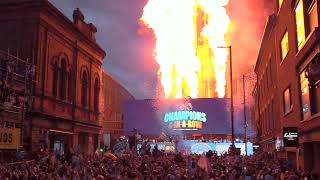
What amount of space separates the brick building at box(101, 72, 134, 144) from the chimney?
44.9 meters

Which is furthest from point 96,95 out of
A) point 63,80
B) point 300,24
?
point 300,24

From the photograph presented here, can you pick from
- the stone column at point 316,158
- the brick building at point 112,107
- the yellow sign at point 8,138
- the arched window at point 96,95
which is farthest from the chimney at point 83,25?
the brick building at point 112,107

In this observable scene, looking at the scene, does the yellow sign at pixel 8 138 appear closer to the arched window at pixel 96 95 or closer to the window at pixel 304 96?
the window at pixel 304 96

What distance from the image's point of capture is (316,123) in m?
20.7

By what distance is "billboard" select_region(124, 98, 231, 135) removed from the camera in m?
84.9

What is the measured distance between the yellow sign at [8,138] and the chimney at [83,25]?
2104cm

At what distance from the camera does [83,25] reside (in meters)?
42.1

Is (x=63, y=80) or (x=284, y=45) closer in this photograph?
(x=284, y=45)

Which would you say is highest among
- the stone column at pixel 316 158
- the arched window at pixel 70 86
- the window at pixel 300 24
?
the window at pixel 300 24

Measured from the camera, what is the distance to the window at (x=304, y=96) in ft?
75.2

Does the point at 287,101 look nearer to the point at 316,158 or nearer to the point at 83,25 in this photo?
the point at 316,158

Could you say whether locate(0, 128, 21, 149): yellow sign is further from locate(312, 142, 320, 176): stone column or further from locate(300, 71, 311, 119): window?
locate(312, 142, 320, 176): stone column

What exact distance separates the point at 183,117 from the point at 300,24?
61.0 m

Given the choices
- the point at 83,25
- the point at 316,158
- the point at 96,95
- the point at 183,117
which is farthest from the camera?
the point at 183,117
